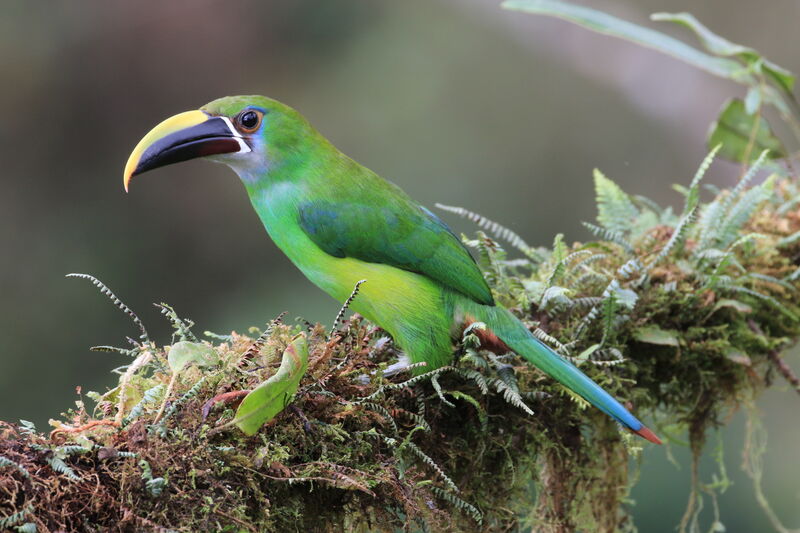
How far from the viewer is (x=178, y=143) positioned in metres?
2.38

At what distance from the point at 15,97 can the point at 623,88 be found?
4569mm

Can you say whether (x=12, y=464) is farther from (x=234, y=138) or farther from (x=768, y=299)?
(x=768, y=299)

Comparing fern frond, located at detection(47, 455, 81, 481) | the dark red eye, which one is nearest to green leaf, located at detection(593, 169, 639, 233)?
the dark red eye

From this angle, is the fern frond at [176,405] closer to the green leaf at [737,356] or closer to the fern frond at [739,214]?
the green leaf at [737,356]

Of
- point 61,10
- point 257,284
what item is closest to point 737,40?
point 257,284

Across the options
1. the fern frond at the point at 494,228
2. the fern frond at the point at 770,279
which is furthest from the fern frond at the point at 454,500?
the fern frond at the point at 770,279

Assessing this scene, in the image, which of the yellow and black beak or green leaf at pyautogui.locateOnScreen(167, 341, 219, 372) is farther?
the yellow and black beak

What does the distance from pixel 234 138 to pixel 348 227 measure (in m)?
0.41

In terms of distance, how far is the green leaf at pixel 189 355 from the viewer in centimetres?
175

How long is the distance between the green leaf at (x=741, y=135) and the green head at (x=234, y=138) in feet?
6.30

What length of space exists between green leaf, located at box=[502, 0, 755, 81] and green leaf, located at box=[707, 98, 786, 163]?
0.46 ft

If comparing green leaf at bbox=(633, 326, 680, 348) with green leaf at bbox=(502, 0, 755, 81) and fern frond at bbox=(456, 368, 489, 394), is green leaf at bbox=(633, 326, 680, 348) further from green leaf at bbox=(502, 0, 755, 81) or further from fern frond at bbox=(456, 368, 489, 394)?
green leaf at bbox=(502, 0, 755, 81)

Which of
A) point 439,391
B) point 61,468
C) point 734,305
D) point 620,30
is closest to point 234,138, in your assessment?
point 439,391

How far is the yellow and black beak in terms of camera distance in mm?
2383
